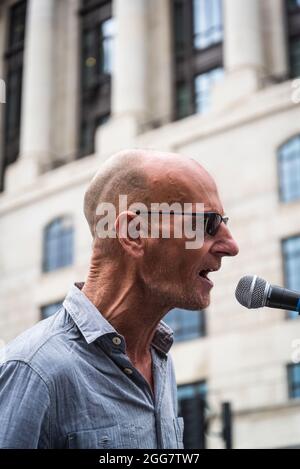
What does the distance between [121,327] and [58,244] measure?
3094cm

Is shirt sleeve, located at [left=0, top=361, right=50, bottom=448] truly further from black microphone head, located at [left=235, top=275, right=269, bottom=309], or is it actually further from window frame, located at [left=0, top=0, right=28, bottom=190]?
window frame, located at [left=0, top=0, right=28, bottom=190]

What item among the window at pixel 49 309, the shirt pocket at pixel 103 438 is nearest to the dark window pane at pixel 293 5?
the window at pixel 49 309

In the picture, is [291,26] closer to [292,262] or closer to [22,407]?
[292,262]

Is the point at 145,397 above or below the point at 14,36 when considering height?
below

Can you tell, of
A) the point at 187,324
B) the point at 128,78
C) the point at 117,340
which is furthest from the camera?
the point at 128,78

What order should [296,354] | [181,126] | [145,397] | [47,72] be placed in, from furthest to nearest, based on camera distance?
[47,72] → [181,126] → [296,354] → [145,397]

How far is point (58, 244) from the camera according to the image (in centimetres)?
3356

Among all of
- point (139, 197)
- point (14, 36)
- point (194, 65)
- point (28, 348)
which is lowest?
point (28, 348)

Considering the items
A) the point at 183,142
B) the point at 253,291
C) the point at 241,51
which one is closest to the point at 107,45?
the point at 241,51

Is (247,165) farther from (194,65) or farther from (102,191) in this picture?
(102,191)

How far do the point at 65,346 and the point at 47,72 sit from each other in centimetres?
3610

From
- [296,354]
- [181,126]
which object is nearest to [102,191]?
[296,354]

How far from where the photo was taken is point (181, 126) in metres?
31.5

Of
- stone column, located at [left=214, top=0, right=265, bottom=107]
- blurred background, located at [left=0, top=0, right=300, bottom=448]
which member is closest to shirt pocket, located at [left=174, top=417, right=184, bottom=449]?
blurred background, located at [left=0, top=0, right=300, bottom=448]
